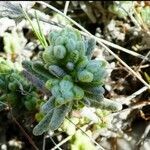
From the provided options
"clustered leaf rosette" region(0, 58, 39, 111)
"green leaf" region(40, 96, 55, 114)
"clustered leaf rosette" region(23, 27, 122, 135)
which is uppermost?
"clustered leaf rosette" region(23, 27, 122, 135)

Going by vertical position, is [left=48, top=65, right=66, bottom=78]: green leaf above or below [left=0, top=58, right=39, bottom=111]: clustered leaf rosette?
above

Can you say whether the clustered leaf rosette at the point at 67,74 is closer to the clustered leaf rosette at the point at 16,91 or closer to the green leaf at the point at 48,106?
the green leaf at the point at 48,106

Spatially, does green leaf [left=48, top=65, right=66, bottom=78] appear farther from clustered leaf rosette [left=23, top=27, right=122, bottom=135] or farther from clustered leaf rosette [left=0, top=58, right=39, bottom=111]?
clustered leaf rosette [left=0, top=58, right=39, bottom=111]

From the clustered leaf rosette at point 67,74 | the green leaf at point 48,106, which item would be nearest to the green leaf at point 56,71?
the clustered leaf rosette at point 67,74

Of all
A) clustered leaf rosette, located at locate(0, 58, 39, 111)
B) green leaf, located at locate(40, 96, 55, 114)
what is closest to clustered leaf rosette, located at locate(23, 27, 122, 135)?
green leaf, located at locate(40, 96, 55, 114)

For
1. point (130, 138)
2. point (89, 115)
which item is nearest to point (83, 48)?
point (89, 115)

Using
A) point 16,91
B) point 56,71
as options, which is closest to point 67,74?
point 56,71
